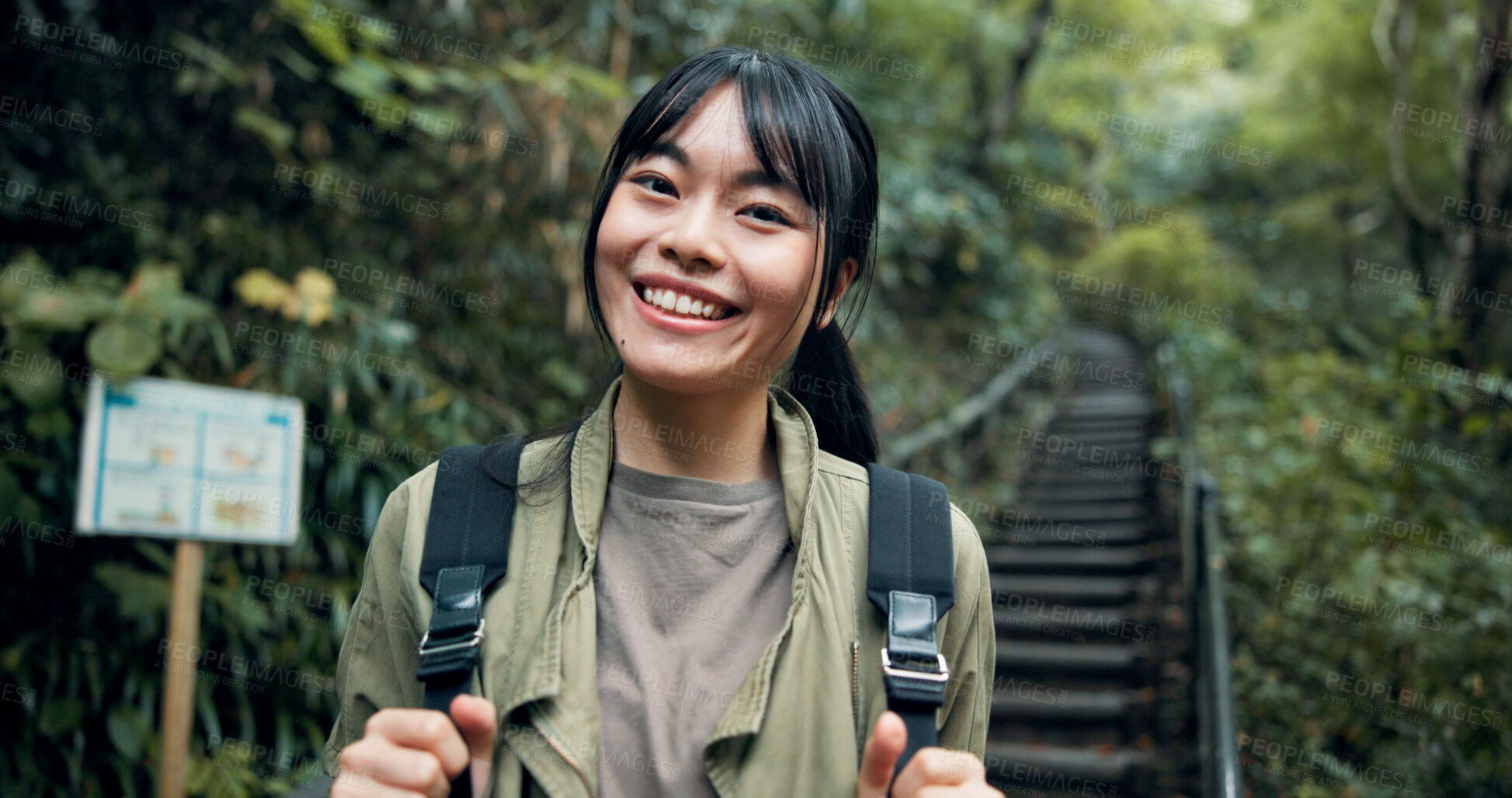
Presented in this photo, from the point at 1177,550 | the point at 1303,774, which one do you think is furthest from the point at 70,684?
the point at 1177,550

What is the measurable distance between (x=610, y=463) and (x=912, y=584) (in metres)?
0.48

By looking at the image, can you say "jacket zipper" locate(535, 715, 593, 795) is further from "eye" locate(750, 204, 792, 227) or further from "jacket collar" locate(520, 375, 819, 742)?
"eye" locate(750, 204, 792, 227)

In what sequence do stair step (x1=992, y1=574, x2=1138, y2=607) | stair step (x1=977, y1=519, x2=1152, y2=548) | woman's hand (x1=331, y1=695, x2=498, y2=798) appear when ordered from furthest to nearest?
stair step (x1=977, y1=519, x2=1152, y2=548), stair step (x1=992, y1=574, x2=1138, y2=607), woman's hand (x1=331, y1=695, x2=498, y2=798)

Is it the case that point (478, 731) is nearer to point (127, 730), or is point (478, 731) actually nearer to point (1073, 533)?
point (127, 730)

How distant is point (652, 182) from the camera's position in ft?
4.35

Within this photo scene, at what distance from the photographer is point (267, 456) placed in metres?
3.13

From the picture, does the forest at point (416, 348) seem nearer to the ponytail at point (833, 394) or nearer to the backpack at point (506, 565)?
the ponytail at point (833, 394)

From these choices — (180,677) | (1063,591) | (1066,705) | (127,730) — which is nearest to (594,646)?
(180,677)

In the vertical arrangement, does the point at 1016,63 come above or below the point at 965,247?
above

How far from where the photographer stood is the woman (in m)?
1.16

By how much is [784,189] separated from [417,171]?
4.54 m

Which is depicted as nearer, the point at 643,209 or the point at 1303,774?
the point at 643,209

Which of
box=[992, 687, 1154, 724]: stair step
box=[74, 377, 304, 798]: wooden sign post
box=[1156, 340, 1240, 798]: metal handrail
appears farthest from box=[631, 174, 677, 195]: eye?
box=[992, 687, 1154, 724]: stair step

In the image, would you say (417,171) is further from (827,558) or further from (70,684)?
(827,558)
